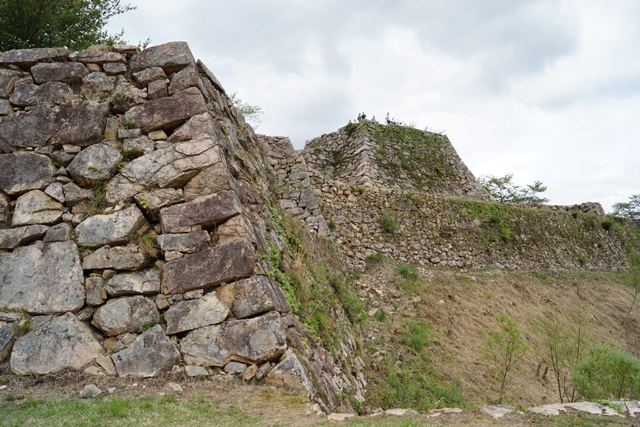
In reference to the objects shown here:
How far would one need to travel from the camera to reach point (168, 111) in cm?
743

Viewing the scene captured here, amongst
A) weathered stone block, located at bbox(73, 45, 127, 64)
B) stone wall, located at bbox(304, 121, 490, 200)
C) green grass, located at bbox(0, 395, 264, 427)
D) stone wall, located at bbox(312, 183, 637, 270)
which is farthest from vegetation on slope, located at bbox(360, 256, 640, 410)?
weathered stone block, located at bbox(73, 45, 127, 64)

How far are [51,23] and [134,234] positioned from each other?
9699 mm

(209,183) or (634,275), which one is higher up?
(209,183)

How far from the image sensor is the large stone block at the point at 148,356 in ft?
17.7

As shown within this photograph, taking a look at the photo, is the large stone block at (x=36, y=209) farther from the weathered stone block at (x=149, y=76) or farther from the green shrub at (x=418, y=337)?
the green shrub at (x=418, y=337)

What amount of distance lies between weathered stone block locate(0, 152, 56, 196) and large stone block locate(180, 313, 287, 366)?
3.71 m

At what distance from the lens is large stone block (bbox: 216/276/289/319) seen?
576 centimetres

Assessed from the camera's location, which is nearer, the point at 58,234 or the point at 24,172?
the point at 58,234

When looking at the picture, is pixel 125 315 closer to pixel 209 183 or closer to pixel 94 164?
pixel 209 183

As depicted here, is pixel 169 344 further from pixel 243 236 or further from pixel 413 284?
pixel 413 284

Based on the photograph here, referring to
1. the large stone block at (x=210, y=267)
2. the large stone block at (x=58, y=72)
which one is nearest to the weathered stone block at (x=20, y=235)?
the large stone block at (x=210, y=267)

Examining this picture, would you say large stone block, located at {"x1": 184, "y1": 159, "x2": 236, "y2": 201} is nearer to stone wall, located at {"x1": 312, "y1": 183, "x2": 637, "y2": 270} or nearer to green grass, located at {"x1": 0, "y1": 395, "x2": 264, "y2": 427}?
green grass, located at {"x1": 0, "y1": 395, "x2": 264, "y2": 427}

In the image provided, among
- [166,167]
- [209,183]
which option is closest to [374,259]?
[209,183]

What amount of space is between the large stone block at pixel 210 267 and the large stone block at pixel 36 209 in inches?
84.3
